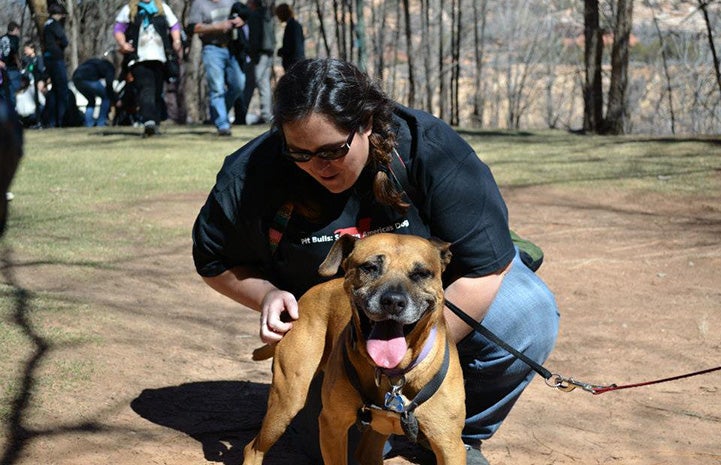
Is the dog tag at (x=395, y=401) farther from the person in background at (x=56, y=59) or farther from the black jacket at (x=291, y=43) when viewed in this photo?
the person in background at (x=56, y=59)

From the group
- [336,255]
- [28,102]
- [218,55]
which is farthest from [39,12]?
[336,255]

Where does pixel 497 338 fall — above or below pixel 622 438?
above

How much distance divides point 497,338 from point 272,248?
0.87 meters

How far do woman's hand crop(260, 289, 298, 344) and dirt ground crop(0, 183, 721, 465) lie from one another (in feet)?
2.16

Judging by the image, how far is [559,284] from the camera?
668 centimetres

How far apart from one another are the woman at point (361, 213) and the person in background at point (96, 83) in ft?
49.1

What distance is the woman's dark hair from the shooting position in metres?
3.15

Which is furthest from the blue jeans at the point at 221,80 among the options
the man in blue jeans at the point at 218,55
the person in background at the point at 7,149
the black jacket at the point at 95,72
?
the person in background at the point at 7,149

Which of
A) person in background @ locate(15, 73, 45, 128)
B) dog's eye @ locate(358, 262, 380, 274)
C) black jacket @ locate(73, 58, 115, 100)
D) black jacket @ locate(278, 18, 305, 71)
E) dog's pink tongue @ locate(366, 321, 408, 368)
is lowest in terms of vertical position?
person in background @ locate(15, 73, 45, 128)

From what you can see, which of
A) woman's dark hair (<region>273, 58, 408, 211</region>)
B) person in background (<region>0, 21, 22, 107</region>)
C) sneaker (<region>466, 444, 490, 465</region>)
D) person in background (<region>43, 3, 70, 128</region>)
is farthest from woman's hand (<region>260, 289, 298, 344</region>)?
person in background (<region>0, 21, 22, 107</region>)

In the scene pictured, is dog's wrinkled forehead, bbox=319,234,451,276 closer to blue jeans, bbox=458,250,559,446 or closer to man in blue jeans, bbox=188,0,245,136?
blue jeans, bbox=458,250,559,446

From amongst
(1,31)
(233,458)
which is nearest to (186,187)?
(233,458)

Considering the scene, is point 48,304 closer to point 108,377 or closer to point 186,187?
point 108,377

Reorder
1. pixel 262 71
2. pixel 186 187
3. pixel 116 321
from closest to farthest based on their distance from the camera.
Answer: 1. pixel 116 321
2. pixel 186 187
3. pixel 262 71
